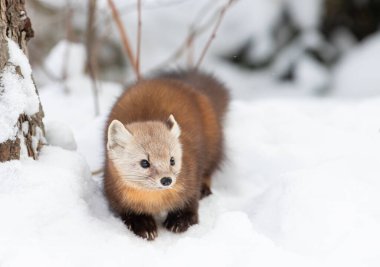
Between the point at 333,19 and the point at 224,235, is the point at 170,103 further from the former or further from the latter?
the point at 333,19

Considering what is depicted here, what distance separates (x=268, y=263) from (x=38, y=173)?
3.18 ft

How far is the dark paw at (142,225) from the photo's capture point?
269cm

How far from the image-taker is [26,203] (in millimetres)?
2400

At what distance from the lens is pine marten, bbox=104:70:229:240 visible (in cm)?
270

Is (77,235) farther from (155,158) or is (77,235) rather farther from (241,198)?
(241,198)

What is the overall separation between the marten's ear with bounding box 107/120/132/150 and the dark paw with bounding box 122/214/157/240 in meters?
0.32

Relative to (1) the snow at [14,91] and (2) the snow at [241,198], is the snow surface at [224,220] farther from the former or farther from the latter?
(1) the snow at [14,91]

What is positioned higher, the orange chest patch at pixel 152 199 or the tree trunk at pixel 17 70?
the tree trunk at pixel 17 70

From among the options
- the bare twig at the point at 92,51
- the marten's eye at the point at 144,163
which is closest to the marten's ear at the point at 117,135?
the marten's eye at the point at 144,163

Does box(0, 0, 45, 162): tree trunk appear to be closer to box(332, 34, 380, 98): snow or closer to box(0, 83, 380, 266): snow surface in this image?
box(0, 83, 380, 266): snow surface

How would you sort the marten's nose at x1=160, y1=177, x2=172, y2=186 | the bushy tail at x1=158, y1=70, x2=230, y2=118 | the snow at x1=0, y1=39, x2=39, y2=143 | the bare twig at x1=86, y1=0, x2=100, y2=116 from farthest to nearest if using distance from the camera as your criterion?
1. the bare twig at x1=86, y1=0, x2=100, y2=116
2. the bushy tail at x1=158, y1=70, x2=230, y2=118
3. the marten's nose at x1=160, y1=177, x2=172, y2=186
4. the snow at x1=0, y1=39, x2=39, y2=143

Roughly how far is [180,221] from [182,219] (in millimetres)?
14

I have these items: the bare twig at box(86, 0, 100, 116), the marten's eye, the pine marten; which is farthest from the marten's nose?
the bare twig at box(86, 0, 100, 116)

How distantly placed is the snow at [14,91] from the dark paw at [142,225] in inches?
24.3
